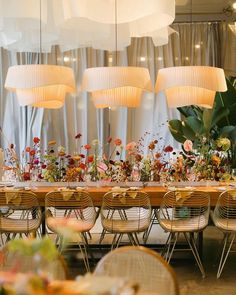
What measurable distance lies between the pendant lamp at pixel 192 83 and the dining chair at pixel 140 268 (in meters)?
2.39

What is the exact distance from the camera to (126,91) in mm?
4484

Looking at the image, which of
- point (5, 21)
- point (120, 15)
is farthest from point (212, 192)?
point (5, 21)

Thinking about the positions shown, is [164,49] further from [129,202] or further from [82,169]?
[129,202]

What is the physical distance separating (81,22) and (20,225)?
2.14 metres

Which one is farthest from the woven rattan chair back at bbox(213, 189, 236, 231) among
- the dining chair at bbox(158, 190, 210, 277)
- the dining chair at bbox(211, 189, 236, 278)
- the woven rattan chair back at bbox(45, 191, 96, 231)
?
the woven rattan chair back at bbox(45, 191, 96, 231)

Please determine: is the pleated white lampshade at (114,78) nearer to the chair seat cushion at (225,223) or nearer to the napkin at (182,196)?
the napkin at (182,196)

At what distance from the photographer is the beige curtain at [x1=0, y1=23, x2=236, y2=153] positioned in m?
8.04

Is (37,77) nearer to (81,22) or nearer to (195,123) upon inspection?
(81,22)

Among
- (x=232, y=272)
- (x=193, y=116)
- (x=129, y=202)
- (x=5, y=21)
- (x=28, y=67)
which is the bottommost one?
(x=232, y=272)

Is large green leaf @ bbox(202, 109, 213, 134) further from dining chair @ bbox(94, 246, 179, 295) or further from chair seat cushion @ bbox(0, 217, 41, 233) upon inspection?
dining chair @ bbox(94, 246, 179, 295)

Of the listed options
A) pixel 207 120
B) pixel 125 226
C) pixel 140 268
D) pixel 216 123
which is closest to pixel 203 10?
pixel 216 123

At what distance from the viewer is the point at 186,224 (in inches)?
158

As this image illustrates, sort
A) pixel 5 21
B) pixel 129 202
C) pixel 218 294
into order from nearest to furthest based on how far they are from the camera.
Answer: pixel 218 294 → pixel 129 202 → pixel 5 21

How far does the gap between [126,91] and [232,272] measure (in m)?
2.18
